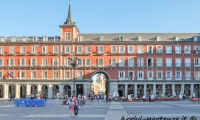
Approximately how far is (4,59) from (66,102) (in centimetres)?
4114

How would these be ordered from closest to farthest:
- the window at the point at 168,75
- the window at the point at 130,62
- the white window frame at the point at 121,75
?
the window at the point at 168,75, the white window frame at the point at 121,75, the window at the point at 130,62

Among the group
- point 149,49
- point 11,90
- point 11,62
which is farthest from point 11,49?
Answer: point 149,49

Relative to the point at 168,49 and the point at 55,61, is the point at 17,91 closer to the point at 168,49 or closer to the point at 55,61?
the point at 55,61

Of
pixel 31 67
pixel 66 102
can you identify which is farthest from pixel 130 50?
pixel 66 102

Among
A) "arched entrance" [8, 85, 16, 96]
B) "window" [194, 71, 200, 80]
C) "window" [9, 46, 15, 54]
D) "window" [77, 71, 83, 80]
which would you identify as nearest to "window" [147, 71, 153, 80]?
"window" [194, 71, 200, 80]

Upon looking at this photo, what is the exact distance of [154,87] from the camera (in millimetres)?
77000

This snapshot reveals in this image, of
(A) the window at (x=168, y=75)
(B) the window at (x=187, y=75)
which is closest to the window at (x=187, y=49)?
(B) the window at (x=187, y=75)

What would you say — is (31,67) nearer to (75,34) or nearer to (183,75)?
(75,34)

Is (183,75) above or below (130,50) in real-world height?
below

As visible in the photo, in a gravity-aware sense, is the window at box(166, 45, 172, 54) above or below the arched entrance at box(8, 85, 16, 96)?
above

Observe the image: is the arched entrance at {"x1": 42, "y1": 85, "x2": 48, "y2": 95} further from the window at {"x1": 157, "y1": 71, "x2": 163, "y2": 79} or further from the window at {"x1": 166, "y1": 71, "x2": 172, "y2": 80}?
the window at {"x1": 166, "y1": 71, "x2": 172, "y2": 80}

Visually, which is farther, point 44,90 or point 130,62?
point 44,90

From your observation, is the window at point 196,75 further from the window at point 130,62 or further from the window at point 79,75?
the window at point 79,75

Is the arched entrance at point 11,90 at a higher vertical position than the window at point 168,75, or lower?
lower
